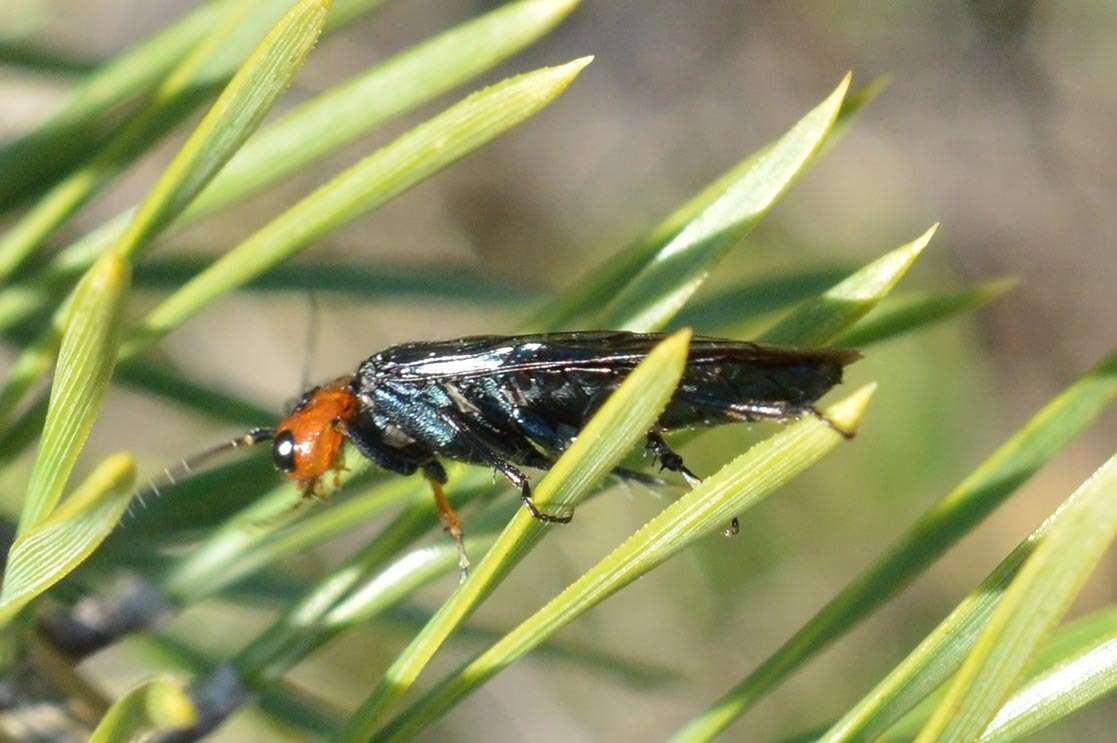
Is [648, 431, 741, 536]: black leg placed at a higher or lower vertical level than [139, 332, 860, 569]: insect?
lower

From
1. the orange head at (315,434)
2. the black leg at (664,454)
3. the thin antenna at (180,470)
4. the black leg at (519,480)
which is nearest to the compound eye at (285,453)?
the orange head at (315,434)

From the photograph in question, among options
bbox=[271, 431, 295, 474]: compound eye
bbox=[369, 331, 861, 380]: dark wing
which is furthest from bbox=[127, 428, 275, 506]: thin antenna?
bbox=[369, 331, 861, 380]: dark wing

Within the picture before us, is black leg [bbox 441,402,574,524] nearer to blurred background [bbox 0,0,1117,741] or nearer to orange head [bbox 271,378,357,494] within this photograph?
orange head [bbox 271,378,357,494]

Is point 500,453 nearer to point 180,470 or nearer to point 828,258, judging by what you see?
point 180,470

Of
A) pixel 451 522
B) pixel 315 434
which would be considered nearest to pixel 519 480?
pixel 451 522

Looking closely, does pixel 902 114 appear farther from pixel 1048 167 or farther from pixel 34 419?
pixel 34 419
